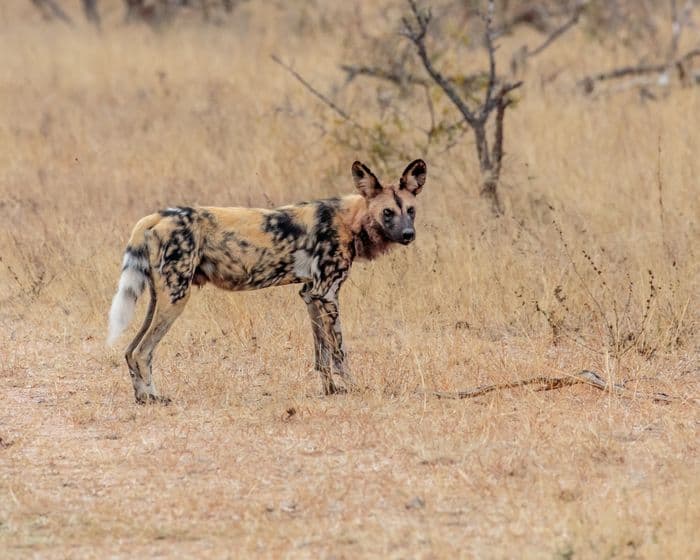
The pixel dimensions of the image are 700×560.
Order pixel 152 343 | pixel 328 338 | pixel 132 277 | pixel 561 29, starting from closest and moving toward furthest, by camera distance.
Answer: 1. pixel 132 277
2. pixel 152 343
3. pixel 328 338
4. pixel 561 29

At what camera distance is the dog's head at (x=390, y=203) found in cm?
586

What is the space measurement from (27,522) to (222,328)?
107 inches

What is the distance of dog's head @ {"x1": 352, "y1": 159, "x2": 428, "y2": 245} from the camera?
5.86 metres

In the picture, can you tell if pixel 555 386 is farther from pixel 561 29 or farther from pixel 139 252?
pixel 561 29

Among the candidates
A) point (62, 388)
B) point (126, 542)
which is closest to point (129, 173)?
point (62, 388)

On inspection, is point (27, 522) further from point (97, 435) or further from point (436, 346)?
point (436, 346)

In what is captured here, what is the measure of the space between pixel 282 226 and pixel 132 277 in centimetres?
71

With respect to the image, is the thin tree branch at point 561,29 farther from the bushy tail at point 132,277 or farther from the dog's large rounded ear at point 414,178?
the bushy tail at point 132,277

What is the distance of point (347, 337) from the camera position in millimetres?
6910

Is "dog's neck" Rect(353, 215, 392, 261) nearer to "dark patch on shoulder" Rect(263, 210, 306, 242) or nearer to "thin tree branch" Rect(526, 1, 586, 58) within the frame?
"dark patch on shoulder" Rect(263, 210, 306, 242)

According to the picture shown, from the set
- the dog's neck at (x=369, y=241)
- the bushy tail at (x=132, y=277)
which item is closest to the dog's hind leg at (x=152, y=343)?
the bushy tail at (x=132, y=277)

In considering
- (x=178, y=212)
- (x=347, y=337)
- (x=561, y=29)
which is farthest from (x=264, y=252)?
(x=561, y=29)

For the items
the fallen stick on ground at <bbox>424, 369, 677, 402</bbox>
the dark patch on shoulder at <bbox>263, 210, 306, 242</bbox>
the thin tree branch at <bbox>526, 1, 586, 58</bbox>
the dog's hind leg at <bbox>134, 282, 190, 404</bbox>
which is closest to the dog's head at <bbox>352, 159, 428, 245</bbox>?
the dark patch on shoulder at <bbox>263, 210, 306, 242</bbox>

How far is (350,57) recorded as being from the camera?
39.2 feet
